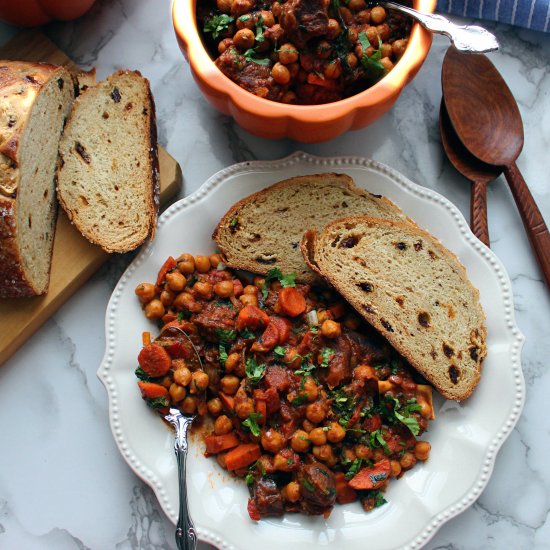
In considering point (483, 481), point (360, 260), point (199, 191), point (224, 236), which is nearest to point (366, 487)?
point (483, 481)

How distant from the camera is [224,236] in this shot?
169 inches

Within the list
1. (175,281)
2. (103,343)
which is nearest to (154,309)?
(175,281)

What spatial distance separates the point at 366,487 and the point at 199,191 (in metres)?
2.08

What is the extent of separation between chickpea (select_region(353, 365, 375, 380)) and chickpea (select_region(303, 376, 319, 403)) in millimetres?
273

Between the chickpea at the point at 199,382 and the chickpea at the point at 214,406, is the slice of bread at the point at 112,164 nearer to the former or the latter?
the chickpea at the point at 199,382

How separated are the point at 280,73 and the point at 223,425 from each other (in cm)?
208

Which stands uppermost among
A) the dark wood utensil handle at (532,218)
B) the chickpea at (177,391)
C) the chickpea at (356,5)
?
the chickpea at (356,5)

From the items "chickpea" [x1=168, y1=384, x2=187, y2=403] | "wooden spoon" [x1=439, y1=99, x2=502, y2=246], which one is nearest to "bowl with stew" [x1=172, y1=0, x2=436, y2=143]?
"wooden spoon" [x1=439, y1=99, x2=502, y2=246]

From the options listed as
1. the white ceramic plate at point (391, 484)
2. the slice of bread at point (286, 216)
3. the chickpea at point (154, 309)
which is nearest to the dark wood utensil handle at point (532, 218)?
the white ceramic plate at point (391, 484)

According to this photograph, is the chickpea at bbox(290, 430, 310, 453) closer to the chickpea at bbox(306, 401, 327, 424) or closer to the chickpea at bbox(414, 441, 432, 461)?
the chickpea at bbox(306, 401, 327, 424)

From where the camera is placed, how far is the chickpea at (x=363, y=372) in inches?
160

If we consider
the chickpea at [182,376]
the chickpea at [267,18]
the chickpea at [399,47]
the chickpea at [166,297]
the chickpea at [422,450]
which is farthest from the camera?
the chickpea at [166,297]

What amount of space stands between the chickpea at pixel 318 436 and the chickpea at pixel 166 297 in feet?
3.92

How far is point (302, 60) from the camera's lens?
12.4 feet
